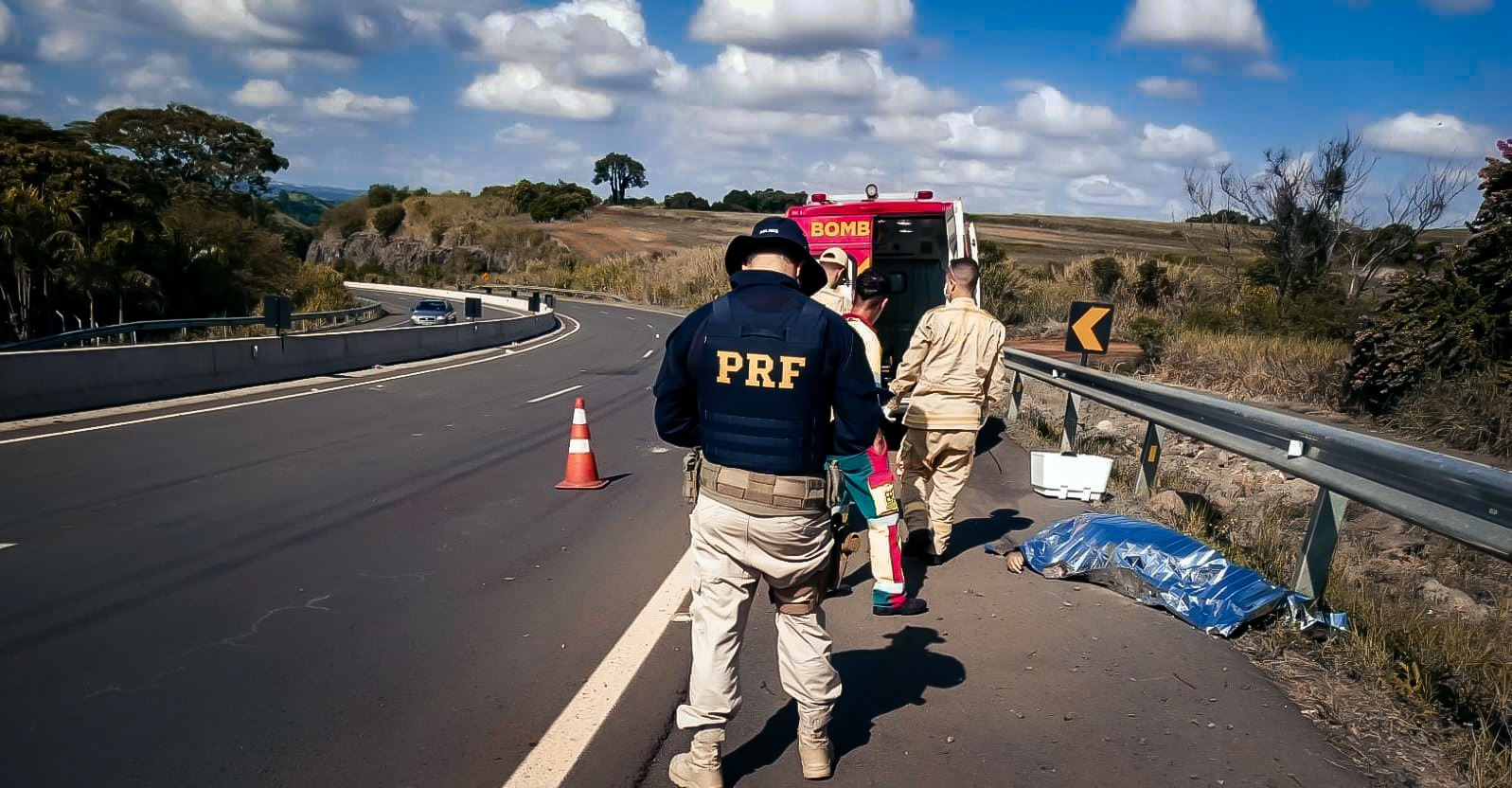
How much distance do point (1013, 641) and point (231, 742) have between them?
142 inches

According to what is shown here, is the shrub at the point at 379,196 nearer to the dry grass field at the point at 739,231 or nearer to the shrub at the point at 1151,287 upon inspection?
the dry grass field at the point at 739,231

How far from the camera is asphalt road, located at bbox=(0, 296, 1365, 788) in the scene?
3.86m

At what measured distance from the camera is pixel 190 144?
61.1 meters

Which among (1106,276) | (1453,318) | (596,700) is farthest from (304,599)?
(1106,276)

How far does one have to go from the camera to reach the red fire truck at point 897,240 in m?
A: 12.6

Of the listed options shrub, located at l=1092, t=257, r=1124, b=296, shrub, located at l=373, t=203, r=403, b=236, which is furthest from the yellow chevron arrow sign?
shrub, located at l=373, t=203, r=403, b=236

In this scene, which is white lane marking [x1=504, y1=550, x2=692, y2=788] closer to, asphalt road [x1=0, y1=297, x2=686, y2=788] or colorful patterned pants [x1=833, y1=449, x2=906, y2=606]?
asphalt road [x1=0, y1=297, x2=686, y2=788]

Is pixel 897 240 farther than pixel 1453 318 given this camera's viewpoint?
Yes

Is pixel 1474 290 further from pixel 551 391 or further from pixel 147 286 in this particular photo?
pixel 147 286

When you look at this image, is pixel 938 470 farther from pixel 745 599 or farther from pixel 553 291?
pixel 553 291

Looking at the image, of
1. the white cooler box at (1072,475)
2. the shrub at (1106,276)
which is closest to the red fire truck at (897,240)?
the white cooler box at (1072,475)

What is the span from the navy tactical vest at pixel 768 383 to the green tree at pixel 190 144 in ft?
204

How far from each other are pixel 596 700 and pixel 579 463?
5.07m

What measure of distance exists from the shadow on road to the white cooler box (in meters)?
3.58
